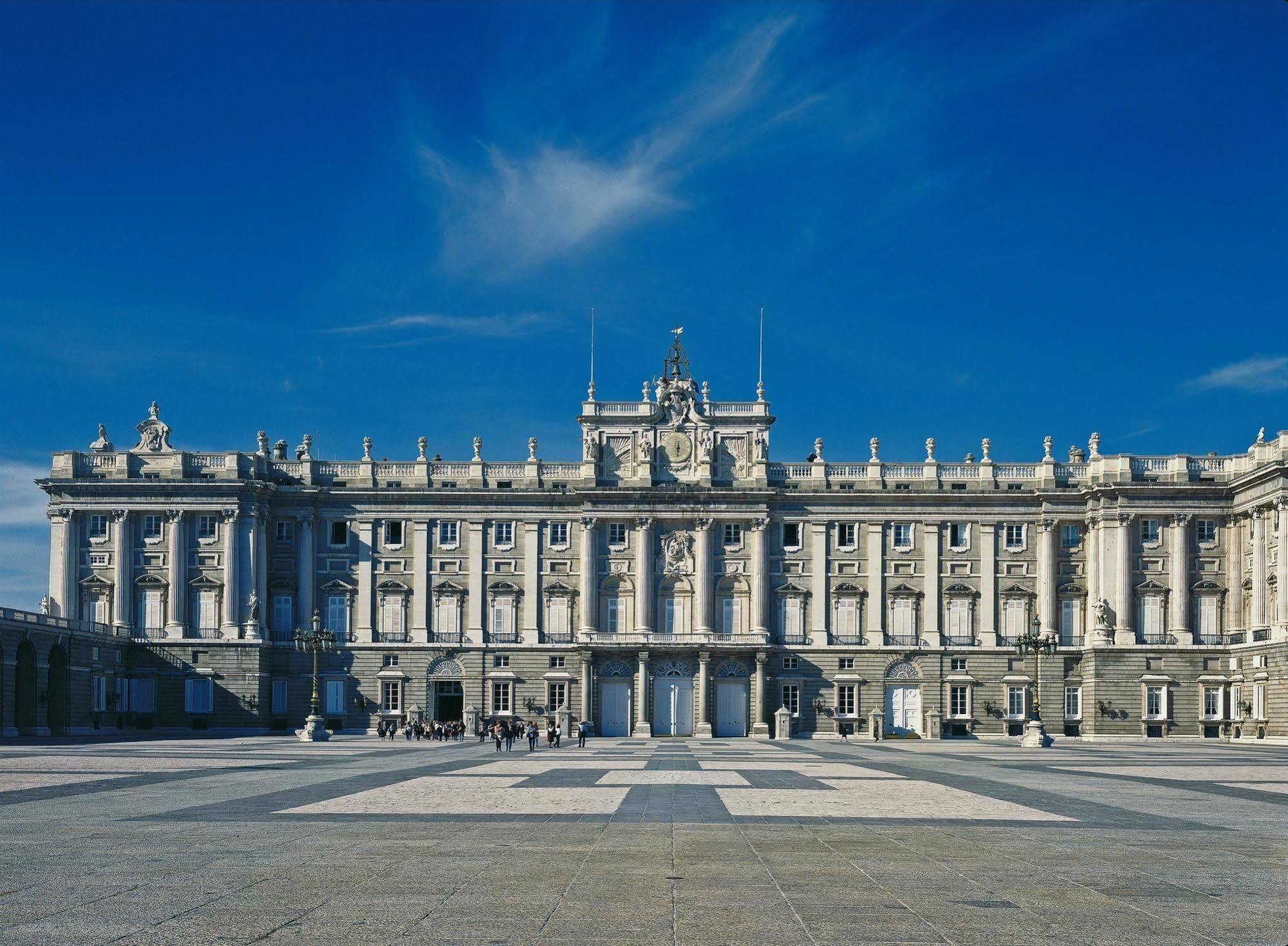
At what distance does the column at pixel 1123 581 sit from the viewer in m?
81.6

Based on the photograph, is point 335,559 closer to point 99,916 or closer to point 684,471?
point 684,471

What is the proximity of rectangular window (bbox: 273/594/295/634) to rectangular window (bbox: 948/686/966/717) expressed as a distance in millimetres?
42047

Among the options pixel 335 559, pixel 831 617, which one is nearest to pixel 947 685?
pixel 831 617

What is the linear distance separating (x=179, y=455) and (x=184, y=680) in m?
14.0

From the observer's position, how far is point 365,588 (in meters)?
85.5

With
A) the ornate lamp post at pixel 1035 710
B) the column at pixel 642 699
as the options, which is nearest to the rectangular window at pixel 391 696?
the column at pixel 642 699

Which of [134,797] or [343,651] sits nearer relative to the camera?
[134,797]

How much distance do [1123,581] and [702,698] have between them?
26.9 m

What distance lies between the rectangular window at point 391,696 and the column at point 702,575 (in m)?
19.2

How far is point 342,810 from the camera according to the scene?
82.0 feet

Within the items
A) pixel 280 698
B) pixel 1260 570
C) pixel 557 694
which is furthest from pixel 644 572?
pixel 1260 570

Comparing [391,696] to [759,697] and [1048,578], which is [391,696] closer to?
[759,697]

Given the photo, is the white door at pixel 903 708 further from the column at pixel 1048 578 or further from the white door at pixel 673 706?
the white door at pixel 673 706

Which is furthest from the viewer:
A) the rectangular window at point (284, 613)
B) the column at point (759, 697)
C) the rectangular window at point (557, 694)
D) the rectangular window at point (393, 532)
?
the rectangular window at point (393, 532)
